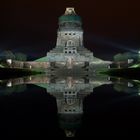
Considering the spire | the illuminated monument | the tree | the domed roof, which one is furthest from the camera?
the tree

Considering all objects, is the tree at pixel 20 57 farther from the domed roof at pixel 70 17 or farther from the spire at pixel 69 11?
the spire at pixel 69 11

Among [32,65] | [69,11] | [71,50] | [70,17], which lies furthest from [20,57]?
[69,11]

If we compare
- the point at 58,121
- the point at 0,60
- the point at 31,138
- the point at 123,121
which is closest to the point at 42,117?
the point at 58,121

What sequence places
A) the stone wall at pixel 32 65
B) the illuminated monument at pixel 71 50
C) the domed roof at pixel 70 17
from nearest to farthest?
the illuminated monument at pixel 71 50 → the stone wall at pixel 32 65 → the domed roof at pixel 70 17

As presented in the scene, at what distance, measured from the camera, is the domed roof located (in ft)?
285

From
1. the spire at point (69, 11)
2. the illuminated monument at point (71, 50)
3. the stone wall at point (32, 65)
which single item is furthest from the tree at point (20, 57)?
the spire at point (69, 11)

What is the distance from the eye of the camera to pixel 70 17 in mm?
87125

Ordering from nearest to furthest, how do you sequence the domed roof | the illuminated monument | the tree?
the illuminated monument
the domed roof
the tree

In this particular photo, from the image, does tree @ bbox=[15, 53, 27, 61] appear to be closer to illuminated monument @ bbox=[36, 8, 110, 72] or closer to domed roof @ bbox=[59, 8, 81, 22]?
illuminated monument @ bbox=[36, 8, 110, 72]

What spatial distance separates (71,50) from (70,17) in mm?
7634

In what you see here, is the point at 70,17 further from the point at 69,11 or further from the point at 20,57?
the point at 20,57

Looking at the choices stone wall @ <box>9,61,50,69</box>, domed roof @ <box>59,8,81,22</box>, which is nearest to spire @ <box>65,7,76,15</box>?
domed roof @ <box>59,8,81,22</box>

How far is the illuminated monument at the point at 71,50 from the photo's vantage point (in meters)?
84.8

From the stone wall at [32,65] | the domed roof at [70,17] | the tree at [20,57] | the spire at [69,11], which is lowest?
the stone wall at [32,65]
